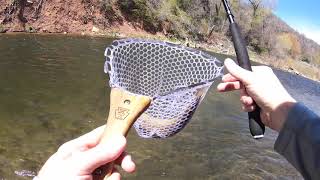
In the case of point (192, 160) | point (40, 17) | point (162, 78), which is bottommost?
point (40, 17)

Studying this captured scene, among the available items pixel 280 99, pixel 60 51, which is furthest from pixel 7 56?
pixel 280 99

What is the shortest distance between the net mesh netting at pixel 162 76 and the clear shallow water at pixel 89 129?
5.09 m

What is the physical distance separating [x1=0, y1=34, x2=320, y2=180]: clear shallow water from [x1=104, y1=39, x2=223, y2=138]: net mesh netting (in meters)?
5.09

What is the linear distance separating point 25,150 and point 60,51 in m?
12.9

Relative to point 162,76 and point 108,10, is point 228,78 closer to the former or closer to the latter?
point 162,76

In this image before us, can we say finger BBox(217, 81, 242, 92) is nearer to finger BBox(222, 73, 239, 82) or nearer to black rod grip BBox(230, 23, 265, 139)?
finger BBox(222, 73, 239, 82)

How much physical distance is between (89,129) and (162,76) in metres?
7.37

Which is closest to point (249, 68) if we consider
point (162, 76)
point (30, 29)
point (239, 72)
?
point (239, 72)

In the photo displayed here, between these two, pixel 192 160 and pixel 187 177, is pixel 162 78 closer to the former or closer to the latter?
pixel 187 177

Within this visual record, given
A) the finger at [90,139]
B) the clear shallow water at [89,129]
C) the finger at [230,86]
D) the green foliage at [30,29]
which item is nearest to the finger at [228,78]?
the finger at [230,86]

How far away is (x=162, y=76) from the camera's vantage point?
3215mm

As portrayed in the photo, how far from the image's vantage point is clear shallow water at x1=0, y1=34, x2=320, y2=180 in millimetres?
8789

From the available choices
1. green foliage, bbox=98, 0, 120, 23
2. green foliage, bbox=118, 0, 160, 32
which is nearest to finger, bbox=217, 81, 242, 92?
green foliage, bbox=98, 0, 120, 23

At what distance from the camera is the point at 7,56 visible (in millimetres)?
16859
